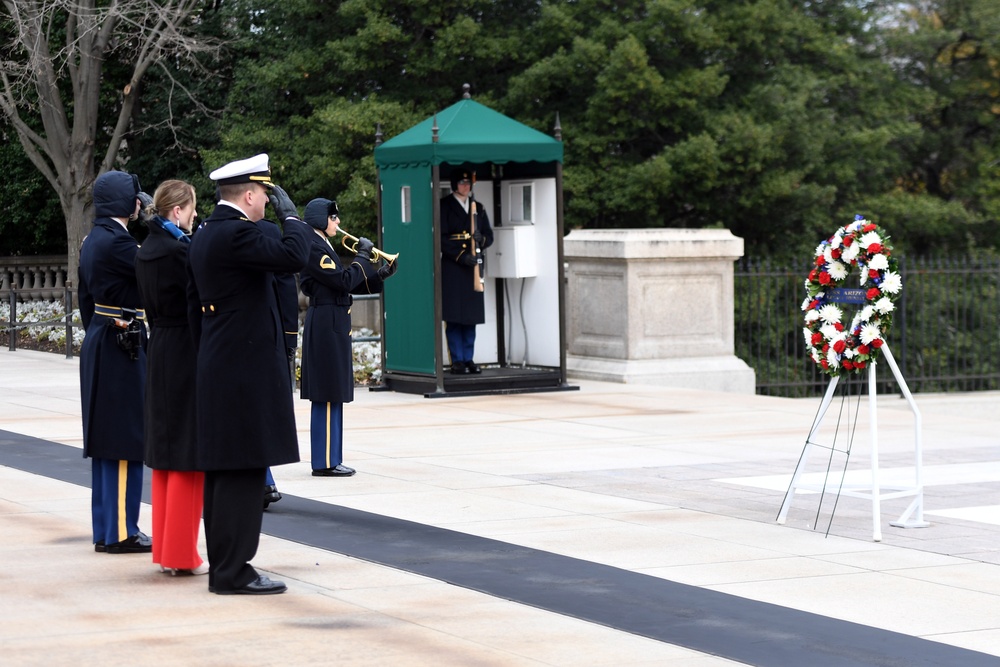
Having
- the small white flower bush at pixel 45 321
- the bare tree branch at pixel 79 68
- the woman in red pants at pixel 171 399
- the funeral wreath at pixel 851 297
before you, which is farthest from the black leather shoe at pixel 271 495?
the bare tree branch at pixel 79 68

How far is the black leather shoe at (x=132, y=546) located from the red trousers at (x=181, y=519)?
0.62 meters

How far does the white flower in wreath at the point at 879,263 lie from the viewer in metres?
8.65

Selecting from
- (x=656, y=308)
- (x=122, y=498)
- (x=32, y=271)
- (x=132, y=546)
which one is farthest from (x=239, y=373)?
(x=32, y=271)

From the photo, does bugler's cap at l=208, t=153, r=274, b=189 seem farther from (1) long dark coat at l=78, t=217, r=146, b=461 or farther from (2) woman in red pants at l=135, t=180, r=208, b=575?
(1) long dark coat at l=78, t=217, r=146, b=461

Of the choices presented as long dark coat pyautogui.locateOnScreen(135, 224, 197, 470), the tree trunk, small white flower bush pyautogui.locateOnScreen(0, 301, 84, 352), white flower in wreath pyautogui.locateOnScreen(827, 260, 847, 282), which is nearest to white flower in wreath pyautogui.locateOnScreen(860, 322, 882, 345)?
white flower in wreath pyautogui.locateOnScreen(827, 260, 847, 282)

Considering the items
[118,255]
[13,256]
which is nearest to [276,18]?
[13,256]

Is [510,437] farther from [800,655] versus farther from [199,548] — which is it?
[800,655]

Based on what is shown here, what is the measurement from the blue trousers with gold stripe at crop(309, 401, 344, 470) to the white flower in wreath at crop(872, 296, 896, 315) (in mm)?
3708

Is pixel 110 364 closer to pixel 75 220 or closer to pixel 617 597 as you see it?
pixel 617 597

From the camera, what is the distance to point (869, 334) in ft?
28.3

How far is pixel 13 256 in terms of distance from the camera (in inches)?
1302

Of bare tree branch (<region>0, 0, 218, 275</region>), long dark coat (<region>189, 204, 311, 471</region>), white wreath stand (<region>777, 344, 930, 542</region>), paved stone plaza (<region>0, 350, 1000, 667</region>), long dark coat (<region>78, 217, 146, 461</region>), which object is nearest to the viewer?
paved stone plaza (<region>0, 350, 1000, 667</region>)

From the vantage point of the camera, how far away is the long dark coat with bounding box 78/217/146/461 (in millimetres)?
7980

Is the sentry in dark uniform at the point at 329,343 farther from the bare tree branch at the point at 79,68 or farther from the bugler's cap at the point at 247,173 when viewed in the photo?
the bare tree branch at the point at 79,68
